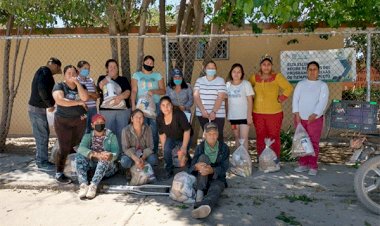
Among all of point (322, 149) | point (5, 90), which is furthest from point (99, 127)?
point (322, 149)

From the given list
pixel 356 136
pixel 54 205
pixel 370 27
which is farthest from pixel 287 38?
pixel 54 205

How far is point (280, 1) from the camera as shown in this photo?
4.20 meters

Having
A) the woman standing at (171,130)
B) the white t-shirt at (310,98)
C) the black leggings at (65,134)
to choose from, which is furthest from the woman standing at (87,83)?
the white t-shirt at (310,98)

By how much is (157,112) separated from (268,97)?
163 cm

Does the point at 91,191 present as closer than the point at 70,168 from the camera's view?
Yes

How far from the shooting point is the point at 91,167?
550 cm

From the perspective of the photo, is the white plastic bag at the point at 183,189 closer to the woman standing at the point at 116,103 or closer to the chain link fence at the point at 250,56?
the woman standing at the point at 116,103

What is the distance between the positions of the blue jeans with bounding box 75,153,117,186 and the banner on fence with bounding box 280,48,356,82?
474cm

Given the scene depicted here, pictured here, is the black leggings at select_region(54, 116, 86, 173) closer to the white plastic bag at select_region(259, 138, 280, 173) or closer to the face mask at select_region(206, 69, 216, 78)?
the face mask at select_region(206, 69, 216, 78)

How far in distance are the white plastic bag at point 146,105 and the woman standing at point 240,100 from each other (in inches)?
44.3

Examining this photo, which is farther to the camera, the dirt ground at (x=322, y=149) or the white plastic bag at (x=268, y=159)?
the dirt ground at (x=322, y=149)

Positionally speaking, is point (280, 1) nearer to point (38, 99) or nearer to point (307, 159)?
point (307, 159)

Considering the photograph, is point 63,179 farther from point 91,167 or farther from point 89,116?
point 89,116

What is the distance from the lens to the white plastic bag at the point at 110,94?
5.84m
